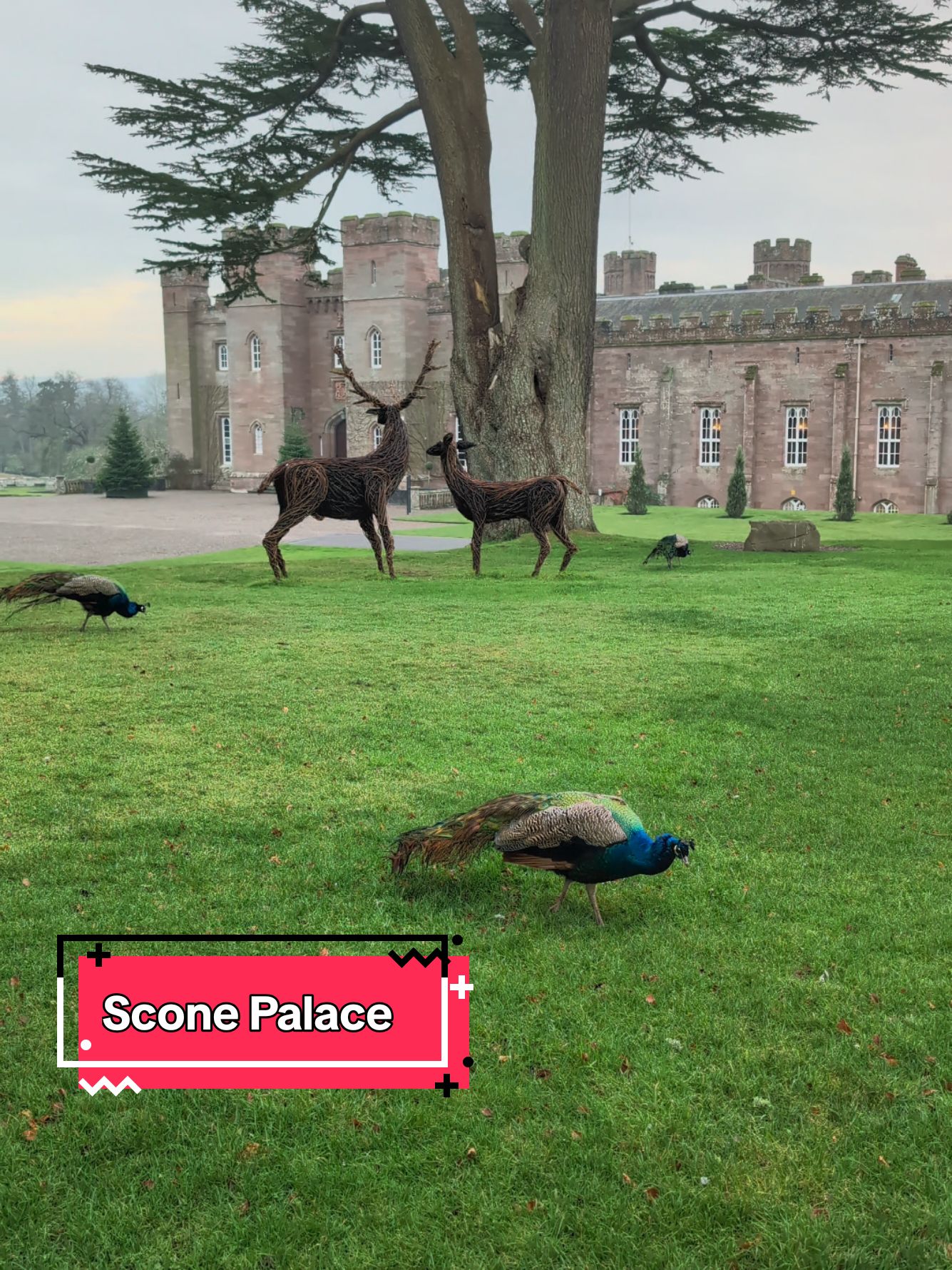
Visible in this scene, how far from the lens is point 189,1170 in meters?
4.07

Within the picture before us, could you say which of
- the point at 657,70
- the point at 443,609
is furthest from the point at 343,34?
the point at 443,609

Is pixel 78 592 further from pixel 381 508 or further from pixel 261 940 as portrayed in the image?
pixel 261 940

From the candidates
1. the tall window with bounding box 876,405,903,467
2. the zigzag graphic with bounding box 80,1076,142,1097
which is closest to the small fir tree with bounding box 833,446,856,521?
the tall window with bounding box 876,405,903,467

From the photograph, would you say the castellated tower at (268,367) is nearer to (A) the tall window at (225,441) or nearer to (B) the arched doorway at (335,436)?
(B) the arched doorway at (335,436)

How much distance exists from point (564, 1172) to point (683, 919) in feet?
6.94

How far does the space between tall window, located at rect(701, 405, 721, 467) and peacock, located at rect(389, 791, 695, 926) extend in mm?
47777

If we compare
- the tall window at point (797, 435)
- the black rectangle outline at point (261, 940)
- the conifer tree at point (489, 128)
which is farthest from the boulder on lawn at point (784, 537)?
the tall window at point (797, 435)

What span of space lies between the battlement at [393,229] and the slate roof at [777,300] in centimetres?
852

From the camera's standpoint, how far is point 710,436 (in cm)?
5197

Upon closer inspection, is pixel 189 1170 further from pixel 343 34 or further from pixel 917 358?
pixel 917 358

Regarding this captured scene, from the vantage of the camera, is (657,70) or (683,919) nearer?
(683,919)

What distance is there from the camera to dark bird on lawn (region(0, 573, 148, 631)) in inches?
484

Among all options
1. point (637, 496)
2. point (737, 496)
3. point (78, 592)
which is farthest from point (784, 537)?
point (637, 496)

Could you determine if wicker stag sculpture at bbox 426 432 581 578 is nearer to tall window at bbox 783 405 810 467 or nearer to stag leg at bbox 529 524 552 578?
stag leg at bbox 529 524 552 578
